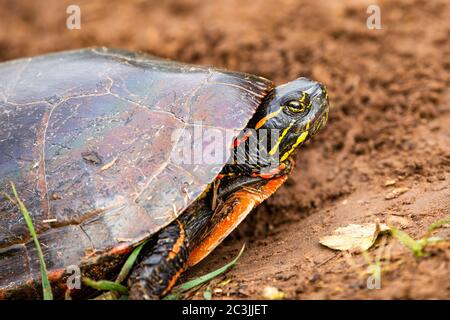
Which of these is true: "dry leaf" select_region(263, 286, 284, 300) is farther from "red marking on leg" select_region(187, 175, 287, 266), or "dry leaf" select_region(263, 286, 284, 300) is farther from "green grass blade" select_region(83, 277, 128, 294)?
"green grass blade" select_region(83, 277, 128, 294)

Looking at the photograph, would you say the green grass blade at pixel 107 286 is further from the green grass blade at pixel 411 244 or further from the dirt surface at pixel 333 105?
the green grass blade at pixel 411 244

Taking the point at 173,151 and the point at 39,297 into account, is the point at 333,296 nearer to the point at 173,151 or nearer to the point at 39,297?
the point at 173,151

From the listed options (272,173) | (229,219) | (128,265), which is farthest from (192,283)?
(272,173)

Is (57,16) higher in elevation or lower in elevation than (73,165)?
higher

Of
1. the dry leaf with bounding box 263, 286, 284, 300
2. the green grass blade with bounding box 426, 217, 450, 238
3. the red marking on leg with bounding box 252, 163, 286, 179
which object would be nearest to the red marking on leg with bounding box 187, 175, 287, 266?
the red marking on leg with bounding box 252, 163, 286, 179

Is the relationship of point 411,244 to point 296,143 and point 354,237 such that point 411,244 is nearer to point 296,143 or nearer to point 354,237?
point 354,237

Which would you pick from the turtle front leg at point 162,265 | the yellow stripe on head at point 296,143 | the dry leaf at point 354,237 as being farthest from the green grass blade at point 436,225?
the turtle front leg at point 162,265

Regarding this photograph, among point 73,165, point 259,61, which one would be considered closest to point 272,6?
point 259,61

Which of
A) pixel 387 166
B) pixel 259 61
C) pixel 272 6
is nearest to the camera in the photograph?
pixel 387 166
